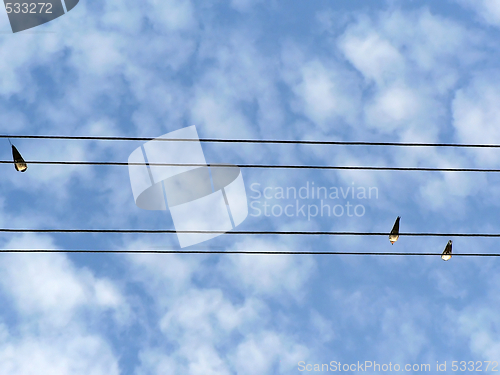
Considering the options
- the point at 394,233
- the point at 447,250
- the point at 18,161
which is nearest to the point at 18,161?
the point at 18,161

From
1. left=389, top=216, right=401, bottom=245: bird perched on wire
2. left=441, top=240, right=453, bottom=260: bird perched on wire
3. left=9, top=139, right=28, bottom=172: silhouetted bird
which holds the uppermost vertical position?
left=9, top=139, right=28, bottom=172: silhouetted bird

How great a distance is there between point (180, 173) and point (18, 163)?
455cm

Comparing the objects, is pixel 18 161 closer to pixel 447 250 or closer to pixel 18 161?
pixel 18 161

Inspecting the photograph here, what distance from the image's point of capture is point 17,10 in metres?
20.8

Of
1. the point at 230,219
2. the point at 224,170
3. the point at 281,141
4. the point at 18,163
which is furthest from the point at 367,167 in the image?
the point at 18,163

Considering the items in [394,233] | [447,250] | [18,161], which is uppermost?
[18,161]

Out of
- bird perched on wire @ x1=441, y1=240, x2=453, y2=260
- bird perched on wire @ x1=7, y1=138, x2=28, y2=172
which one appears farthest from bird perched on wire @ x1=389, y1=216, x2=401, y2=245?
bird perched on wire @ x1=7, y1=138, x2=28, y2=172

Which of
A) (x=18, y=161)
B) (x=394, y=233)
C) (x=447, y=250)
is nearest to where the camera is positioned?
(x=18, y=161)

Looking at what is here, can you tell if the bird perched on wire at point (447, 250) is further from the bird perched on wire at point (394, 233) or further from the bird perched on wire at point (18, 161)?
the bird perched on wire at point (18, 161)

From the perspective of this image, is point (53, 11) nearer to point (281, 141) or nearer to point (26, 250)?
point (26, 250)

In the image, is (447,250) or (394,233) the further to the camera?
(447,250)

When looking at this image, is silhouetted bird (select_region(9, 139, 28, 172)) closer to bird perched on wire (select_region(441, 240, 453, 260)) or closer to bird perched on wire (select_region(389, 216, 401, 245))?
bird perched on wire (select_region(389, 216, 401, 245))

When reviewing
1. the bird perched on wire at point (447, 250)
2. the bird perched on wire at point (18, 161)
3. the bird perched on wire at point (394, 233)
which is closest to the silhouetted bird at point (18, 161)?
the bird perched on wire at point (18, 161)

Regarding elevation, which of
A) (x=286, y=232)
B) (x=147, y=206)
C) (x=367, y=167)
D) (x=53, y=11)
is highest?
(x=53, y=11)
